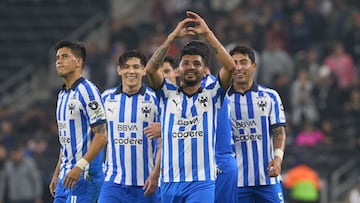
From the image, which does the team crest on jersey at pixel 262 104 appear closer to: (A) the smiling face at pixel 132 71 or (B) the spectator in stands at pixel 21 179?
(A) the smiling face at pixel 132 71

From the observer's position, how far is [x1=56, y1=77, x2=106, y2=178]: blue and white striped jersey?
13.5 meters

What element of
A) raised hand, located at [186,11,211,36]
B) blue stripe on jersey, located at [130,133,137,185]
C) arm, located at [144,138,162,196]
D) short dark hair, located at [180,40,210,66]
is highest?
raised hand, located at [186,11,211,36]

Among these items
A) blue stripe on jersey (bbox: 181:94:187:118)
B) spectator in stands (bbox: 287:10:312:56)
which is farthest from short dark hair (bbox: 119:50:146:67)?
spectator in stands (bbox: 287:10:312:56)

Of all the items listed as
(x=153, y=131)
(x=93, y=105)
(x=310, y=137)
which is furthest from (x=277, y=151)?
(x=310, y=137)

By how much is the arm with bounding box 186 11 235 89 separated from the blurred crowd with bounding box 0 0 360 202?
1067cm

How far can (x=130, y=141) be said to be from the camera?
14445mm

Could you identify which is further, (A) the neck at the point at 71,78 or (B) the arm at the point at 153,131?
(B) the arm at the point at 153,131

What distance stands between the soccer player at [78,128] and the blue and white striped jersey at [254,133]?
1.87 metres

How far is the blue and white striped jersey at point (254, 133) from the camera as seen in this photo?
14547 millimetres

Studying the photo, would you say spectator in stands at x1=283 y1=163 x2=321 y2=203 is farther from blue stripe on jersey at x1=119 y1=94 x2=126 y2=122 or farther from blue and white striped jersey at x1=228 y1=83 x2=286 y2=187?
blue stripe on jersey at x1=119 y1=94 x2=126 y2=122

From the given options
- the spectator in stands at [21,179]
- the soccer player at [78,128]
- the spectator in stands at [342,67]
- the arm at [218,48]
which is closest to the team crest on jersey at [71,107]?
the soccer player at [78,128]

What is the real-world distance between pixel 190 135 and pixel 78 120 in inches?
53.4

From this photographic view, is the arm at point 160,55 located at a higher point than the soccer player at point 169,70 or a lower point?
lower

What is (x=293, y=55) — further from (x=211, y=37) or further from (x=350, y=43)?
(x=211, y=37)
